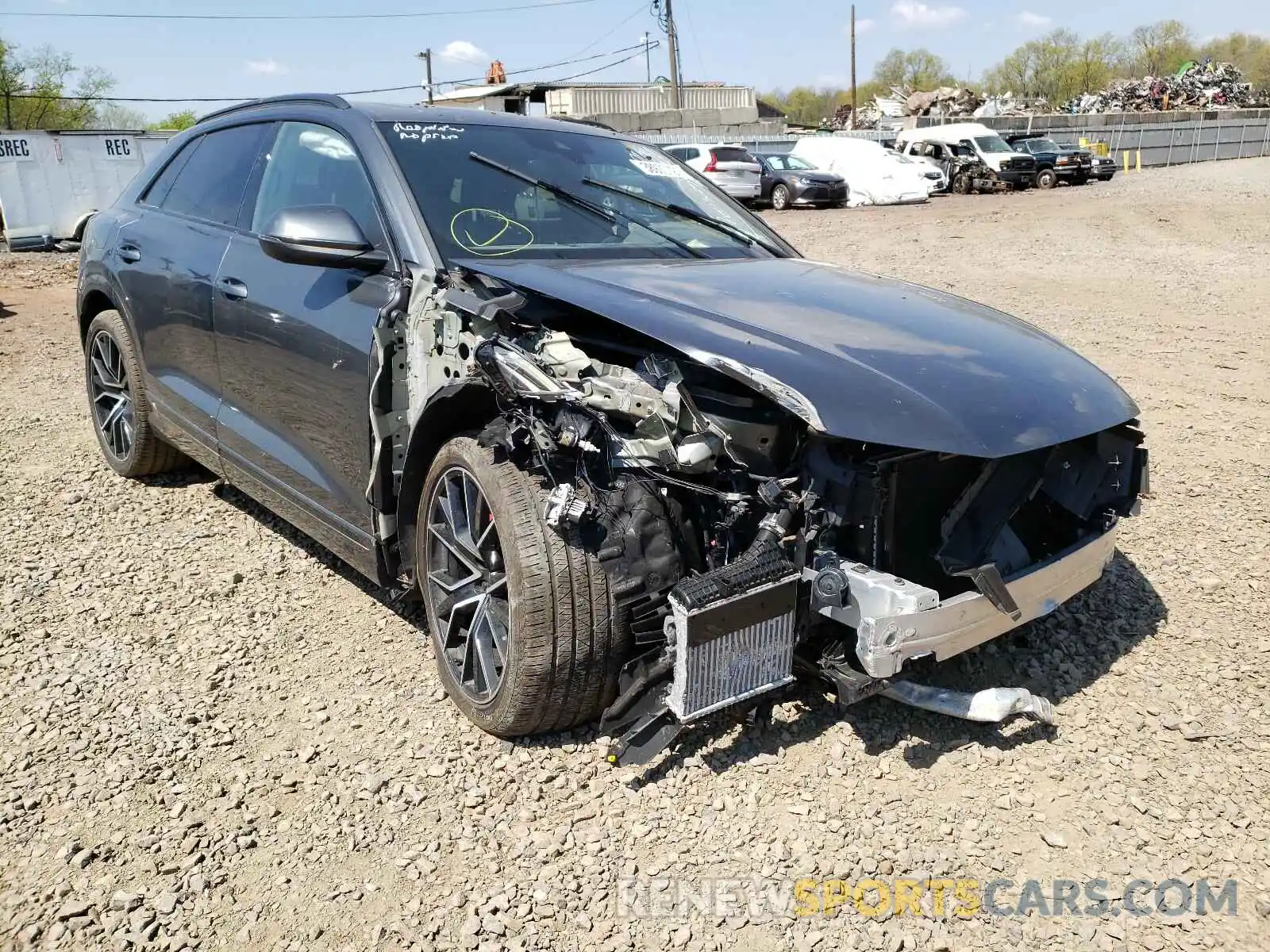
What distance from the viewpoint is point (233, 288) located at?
155 inches

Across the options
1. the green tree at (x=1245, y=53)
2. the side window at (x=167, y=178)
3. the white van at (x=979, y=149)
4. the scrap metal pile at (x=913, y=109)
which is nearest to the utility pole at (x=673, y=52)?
the scrap metal pile at (x=913, y=109)

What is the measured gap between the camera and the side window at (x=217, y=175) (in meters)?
4.28

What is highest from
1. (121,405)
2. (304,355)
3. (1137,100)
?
(1137,100)

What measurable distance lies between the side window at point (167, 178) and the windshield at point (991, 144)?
26.6 metres

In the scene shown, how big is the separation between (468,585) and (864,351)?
1383 millimetres

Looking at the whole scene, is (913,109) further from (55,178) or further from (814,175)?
(55,178)

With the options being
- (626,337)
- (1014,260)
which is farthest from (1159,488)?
(1014,260)

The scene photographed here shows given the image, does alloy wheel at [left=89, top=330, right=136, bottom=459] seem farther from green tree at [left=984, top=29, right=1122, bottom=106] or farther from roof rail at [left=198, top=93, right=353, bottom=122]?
green tree at [left=984, top=29, right=1122, bottom=106]

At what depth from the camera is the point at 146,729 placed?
3188 mm

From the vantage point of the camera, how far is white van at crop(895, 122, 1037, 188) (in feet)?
89.8

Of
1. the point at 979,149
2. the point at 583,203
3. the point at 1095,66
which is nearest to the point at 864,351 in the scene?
the point at 583,203

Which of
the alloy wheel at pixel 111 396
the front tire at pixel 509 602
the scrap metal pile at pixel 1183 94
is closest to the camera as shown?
the front tire at pixel 509 602

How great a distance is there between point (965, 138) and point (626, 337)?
1107 inches
